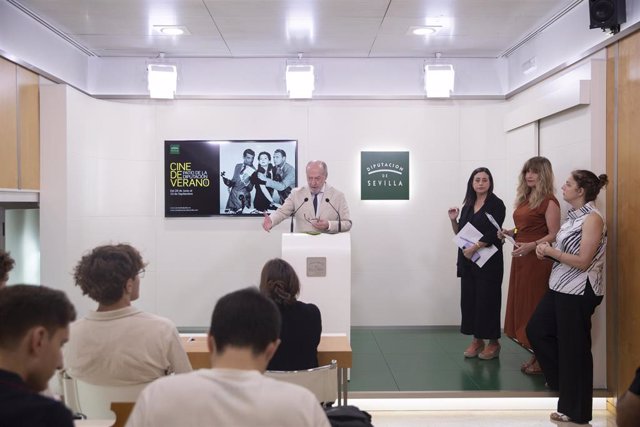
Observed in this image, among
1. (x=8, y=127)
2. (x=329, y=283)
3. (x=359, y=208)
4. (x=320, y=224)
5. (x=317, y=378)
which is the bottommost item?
(x=317, y=378)

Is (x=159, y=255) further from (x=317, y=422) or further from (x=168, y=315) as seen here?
(x=317, y=422)

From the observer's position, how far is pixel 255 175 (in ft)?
21.9

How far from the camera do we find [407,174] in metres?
6.73

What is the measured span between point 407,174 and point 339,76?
4.40 ft

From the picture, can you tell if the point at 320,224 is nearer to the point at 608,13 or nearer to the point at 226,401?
the point at 608,13

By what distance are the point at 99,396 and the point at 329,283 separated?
2.65 metres

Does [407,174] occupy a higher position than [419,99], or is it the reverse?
[419,99]

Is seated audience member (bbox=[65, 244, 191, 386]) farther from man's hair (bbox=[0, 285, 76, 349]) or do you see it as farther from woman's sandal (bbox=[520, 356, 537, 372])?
woman's sandal (bbox=[520, 356, 537, 372])

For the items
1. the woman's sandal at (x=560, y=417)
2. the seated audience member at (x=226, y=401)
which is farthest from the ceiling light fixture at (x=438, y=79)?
the seated audience member at (x=226, y=401)

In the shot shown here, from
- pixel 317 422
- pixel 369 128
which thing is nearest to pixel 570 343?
pixel 317 422

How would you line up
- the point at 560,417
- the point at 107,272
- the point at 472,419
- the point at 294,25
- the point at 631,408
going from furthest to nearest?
the point at 294,25, the point at 472,419, the point at 560,417, the point at 107,272, the point at 631,408

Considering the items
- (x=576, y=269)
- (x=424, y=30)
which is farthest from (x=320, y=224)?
(x=424, y=30)

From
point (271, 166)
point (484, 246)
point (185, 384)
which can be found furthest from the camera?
point (271, 166)

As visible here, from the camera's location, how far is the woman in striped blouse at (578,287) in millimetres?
3836
